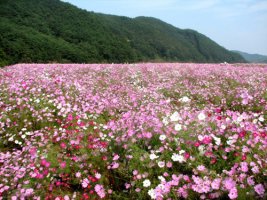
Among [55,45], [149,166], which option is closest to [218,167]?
[149,166]

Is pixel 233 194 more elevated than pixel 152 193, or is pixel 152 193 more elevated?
pixel 233 194

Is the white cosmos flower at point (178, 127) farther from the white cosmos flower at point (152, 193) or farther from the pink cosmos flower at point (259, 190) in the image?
the pink cosmos flower at point (259, 190)

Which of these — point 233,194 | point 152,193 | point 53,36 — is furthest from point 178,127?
point 53,36

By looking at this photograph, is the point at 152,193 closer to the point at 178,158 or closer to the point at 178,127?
the point at 178,158

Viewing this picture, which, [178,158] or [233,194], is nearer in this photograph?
[233,194]

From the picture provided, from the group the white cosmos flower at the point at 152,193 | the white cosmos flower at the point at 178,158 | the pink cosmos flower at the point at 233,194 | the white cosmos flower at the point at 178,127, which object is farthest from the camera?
the white cosmos flower at the point at 178,127

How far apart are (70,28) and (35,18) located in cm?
791

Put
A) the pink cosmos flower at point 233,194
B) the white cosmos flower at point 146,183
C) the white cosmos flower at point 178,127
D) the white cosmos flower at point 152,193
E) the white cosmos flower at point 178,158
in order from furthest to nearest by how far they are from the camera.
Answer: the white cosmos flower at point 178,127
the white cosmos flower at point 178,158
the white cosmos flower at point 146,183
the white cosmos flower at point 152,193
the pink cosmos flower at point 233,194

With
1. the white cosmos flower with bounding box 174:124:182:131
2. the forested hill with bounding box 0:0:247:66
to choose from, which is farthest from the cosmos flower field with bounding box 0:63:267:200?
the forested hill with bounding box 0:0:247:66

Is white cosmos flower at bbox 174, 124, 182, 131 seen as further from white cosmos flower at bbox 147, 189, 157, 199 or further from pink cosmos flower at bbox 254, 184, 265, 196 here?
pink cosmos flower at bbox 254, 184, 265, 196

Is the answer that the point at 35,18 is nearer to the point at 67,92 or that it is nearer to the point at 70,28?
the point at 70,28

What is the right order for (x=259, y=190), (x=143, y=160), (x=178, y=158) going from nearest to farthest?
(x=259, y=190)
(x=178, y=158)
(x=143, y=160)

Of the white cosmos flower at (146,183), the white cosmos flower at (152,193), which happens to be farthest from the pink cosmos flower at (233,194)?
the white cosmos flower at (146,183)

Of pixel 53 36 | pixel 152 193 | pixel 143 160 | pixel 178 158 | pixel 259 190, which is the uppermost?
pixel 53 36
